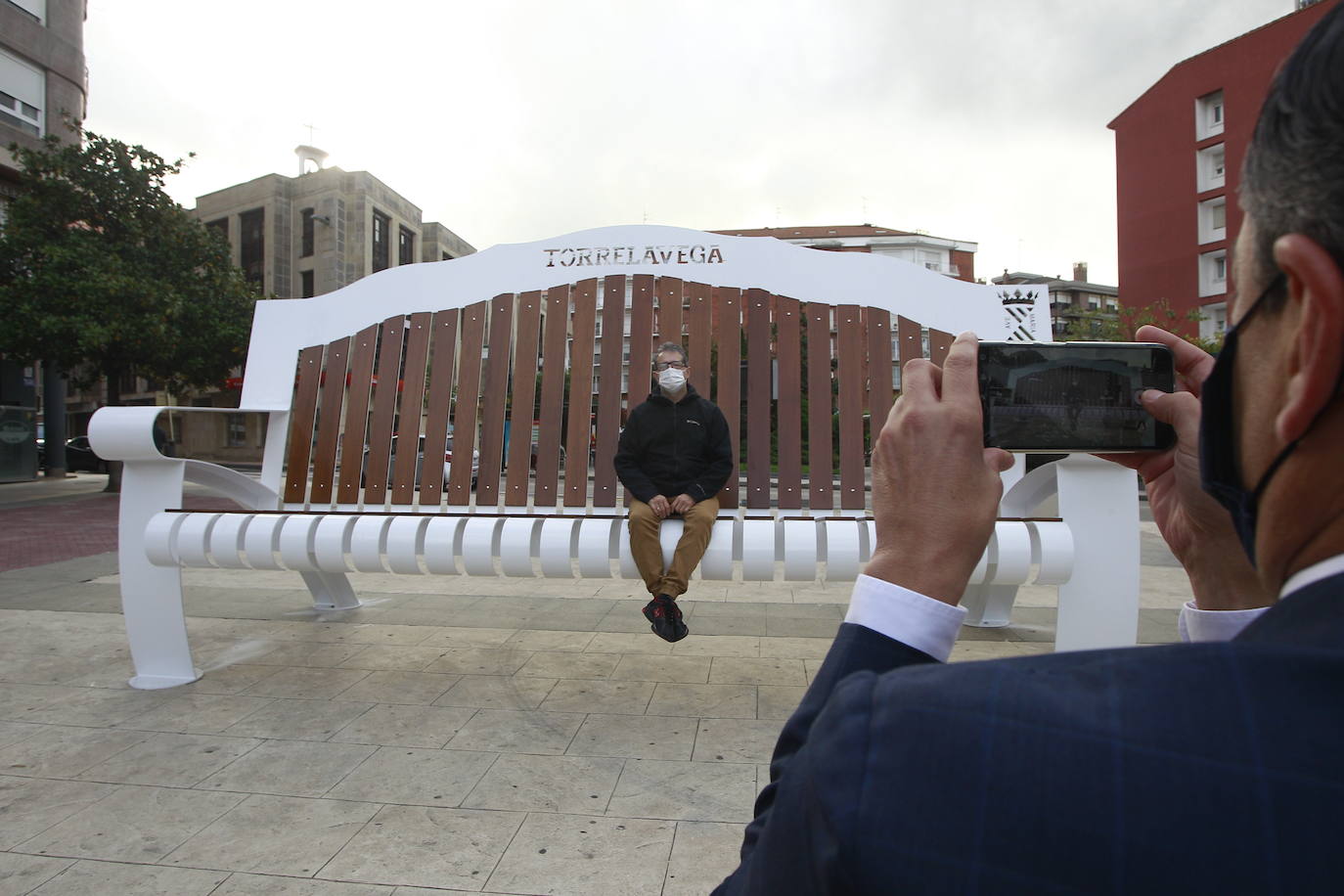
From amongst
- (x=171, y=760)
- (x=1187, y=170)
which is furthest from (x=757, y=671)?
(x=1187, y=170)

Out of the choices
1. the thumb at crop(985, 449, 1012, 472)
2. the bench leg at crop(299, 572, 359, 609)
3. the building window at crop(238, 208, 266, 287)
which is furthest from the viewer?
the building window at crop(238, 208, 266, 287)

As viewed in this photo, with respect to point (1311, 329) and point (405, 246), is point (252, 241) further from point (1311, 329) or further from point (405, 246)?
point (1311, 329)

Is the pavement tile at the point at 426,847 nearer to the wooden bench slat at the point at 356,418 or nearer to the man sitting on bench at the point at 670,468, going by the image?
the man sitting on bench at the point at 670,468

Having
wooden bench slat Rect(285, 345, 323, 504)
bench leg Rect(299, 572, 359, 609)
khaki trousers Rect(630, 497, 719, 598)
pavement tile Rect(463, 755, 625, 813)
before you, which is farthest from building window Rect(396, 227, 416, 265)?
pavement tile Rect(463, 755, 625, 813)

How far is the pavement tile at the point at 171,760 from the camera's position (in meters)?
2.89

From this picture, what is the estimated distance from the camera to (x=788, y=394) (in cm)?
400

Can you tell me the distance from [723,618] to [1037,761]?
5058 millimetres

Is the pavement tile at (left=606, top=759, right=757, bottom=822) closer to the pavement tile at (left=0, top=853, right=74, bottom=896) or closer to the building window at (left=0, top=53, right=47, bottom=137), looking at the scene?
the pavement tile at (left=0, top=853, right=74, bottom=896)

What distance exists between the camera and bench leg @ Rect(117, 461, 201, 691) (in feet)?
12.7

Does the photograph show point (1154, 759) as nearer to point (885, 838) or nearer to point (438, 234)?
point (885, 838)

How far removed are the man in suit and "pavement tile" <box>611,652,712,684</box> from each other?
346 centimetres

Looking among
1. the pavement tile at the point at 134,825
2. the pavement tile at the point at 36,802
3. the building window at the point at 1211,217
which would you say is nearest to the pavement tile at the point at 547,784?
the pavement tile at the point at 134,825

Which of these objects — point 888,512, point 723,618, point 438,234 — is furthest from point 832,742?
point 438,234

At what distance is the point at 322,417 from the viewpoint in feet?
14.5
